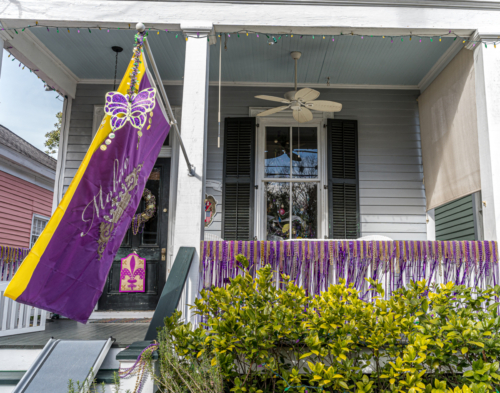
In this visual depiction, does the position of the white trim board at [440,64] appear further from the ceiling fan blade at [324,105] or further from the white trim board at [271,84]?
the ceiling fan blade at [324,105]

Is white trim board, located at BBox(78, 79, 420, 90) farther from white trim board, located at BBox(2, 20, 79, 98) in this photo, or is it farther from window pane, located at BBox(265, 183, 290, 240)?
window pane, located at BBox(265, 183, 290, 240)

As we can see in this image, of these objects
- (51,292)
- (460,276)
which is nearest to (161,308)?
(51,292)

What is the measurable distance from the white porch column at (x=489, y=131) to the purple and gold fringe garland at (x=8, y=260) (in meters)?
4.69

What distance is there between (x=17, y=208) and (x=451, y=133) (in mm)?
8757

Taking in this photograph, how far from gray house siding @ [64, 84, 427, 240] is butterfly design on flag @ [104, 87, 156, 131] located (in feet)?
11.1

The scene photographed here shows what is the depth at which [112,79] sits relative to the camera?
604cm

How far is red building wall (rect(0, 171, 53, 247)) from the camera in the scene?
8.79 m

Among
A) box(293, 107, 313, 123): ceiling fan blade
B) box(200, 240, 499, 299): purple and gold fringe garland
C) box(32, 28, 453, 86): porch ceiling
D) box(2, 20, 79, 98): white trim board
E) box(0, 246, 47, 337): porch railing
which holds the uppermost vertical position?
box(32, 28, 453, 86): porch ceiling

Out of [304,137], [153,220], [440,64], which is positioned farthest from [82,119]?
[440,64]

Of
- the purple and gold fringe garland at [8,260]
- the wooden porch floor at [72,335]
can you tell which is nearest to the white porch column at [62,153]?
the purple and gold fringe garland at [8,260]

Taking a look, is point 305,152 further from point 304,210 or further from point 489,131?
point 489,131

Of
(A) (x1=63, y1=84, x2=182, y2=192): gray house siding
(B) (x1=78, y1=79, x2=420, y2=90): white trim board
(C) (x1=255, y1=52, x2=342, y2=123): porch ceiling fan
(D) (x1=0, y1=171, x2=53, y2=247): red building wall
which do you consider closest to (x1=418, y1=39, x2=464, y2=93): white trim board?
(B) (x1=78, y1=79, x2=420, y2=90): white trim board

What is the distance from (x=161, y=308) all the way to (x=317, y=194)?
142 inches

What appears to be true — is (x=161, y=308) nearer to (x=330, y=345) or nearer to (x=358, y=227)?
(x=330, y=345)
